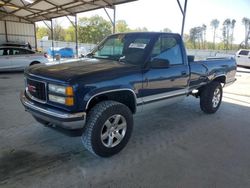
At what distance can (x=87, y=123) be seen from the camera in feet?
9.93

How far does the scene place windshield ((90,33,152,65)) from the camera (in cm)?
372

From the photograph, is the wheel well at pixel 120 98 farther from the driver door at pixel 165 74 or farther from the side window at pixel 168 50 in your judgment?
the side window at pixel 168 50

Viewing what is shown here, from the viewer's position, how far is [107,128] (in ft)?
10.6


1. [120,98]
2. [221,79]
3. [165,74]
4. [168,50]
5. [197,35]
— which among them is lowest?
[120,98]

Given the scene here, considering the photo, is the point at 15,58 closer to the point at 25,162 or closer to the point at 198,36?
the point at 25,162

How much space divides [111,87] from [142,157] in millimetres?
1174

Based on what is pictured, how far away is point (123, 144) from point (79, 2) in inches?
452

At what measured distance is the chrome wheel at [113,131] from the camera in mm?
3230

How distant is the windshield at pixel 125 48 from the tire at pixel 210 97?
Answer: 234cm

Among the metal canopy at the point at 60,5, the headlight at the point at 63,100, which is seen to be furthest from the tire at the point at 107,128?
the metal canopy at the point at 60,5

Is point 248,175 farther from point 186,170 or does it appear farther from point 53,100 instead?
point 53,100

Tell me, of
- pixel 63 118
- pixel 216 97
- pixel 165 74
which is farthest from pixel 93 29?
pixel 63 118

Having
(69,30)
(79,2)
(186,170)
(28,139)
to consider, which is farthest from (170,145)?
(69,30)

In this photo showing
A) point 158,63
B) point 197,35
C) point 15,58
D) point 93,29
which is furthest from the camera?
point 93,29
